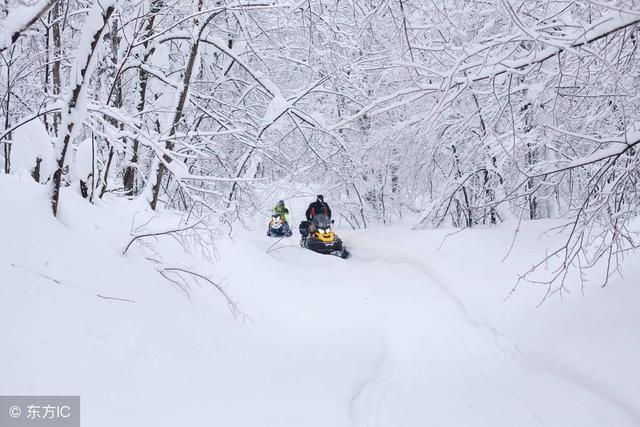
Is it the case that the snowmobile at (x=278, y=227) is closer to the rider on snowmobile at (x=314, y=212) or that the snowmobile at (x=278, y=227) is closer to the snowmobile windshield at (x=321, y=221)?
the rider on snowmobile at (x=314, y=212)

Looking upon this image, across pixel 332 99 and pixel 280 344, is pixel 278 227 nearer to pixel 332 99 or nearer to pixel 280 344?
pixel 332 99

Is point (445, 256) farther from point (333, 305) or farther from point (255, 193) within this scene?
point (255, 193)

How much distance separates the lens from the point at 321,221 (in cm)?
1297

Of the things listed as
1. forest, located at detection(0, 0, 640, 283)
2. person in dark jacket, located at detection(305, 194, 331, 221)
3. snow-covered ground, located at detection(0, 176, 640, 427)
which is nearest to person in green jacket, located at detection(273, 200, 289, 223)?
forest, located at detection(0, 0, 640, 283)

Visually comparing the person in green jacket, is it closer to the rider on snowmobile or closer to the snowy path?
the rider on snowmobile

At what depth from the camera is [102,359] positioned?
298 centimetres

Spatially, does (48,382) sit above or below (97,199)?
below

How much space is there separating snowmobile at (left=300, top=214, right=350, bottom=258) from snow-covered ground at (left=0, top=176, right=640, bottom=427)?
14.2 ft

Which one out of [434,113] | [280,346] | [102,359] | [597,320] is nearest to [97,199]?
[280,346]

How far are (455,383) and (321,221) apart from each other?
8.26m

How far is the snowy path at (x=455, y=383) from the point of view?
13.6 feet

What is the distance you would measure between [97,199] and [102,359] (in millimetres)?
2992

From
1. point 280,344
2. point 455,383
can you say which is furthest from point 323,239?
point 455,383

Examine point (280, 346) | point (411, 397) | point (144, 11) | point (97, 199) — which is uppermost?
point (144, 11)
